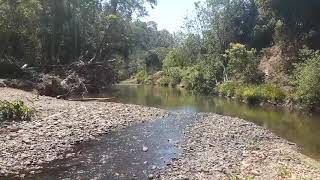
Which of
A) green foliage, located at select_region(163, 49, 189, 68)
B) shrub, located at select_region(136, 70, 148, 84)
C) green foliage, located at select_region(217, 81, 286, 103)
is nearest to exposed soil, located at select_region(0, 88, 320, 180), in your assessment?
green foliage, located at select_region(217, 81, 286, 103)

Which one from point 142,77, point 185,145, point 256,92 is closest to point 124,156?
point 185,145

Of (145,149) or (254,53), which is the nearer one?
(145,149)

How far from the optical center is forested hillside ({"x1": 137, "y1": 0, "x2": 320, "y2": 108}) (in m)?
40.5

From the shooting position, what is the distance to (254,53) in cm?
5484

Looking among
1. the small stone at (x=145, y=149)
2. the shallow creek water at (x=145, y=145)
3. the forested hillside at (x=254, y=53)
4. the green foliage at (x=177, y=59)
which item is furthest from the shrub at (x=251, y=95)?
the green foliage at (x=177, y=59)

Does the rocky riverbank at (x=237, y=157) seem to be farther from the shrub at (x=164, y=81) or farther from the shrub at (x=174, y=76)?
the shrub at (x=164, y=81)

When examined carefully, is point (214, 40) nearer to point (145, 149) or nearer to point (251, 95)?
point (251, 95)

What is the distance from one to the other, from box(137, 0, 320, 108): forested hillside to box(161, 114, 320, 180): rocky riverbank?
14.3m

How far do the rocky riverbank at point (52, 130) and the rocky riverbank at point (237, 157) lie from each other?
477 cm

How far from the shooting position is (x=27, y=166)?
14.8 metres

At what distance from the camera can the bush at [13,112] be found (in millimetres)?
21438

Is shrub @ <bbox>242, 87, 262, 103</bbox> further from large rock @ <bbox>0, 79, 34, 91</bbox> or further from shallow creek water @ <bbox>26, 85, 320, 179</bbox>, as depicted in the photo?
large rock @ <bbox>0, 79, 34, 91</bbox>

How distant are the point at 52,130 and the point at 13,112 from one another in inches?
118

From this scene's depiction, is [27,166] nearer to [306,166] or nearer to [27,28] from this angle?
[306,166]
